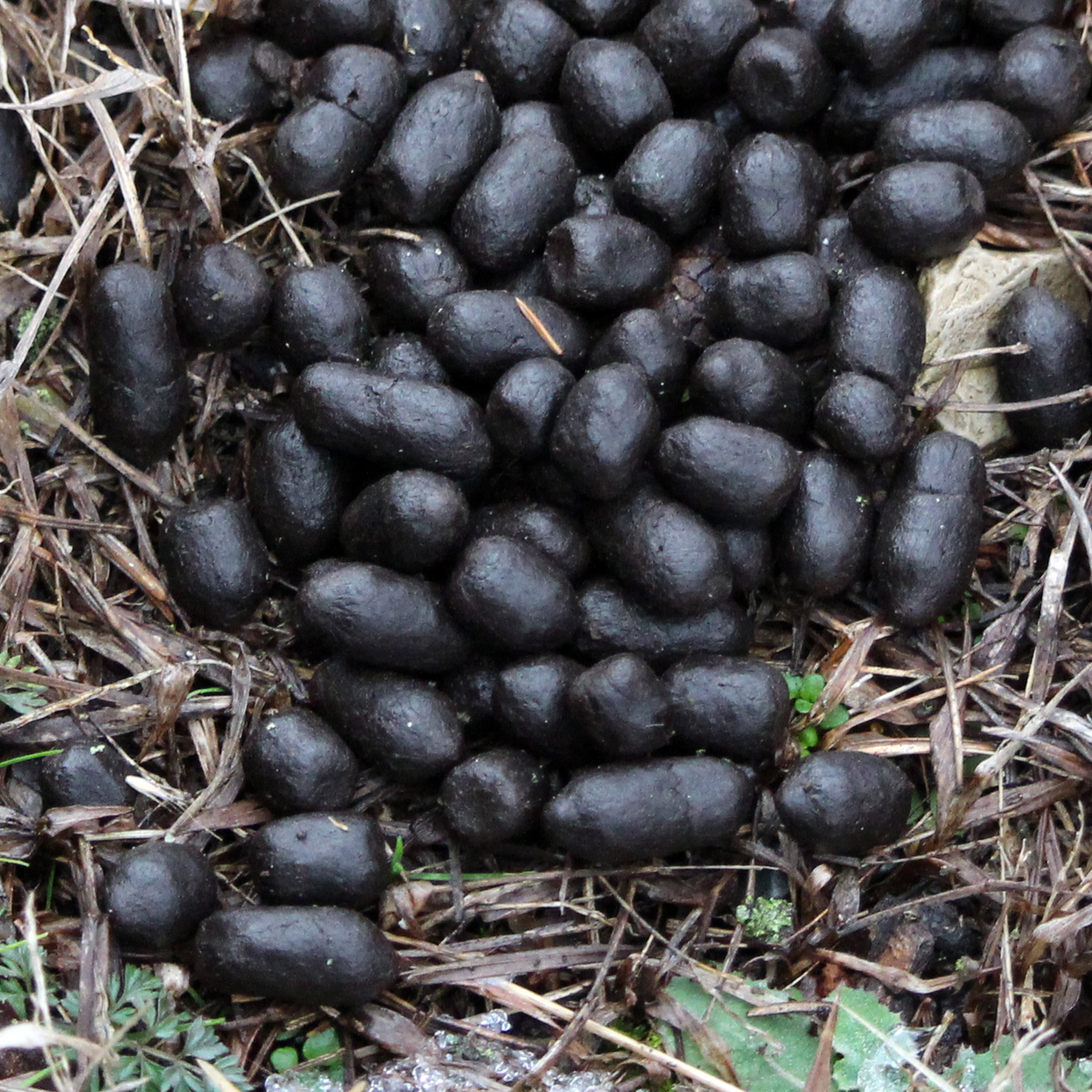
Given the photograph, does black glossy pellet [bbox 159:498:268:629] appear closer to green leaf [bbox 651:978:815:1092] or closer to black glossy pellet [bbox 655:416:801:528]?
black glossy pellet [bbox 655:416:801:528]

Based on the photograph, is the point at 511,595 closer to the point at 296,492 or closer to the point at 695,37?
the point at 296,492

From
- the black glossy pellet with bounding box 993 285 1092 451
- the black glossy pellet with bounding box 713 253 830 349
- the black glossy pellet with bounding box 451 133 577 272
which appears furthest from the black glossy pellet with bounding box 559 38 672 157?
the black glossy pellet with bounding box 993 285 1092 451

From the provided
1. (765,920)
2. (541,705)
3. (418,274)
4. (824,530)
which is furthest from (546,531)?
(765,920)

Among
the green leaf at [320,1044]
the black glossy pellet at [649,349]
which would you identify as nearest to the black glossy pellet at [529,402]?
the black glossy pellet at [649,349]

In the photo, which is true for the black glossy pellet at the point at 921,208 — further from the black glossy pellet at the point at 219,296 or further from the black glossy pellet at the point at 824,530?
the black glossy pellet at the point at 219,296

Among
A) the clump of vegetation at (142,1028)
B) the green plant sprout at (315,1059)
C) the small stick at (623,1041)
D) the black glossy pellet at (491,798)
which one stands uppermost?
the black glossy pellet at (491,798)

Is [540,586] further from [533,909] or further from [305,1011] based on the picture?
[305,1011]

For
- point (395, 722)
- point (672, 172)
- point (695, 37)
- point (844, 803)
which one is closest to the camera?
point (844, 803)
